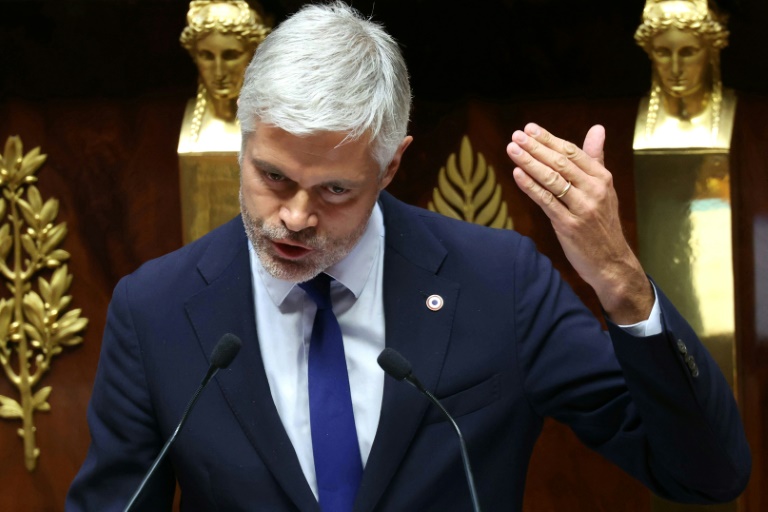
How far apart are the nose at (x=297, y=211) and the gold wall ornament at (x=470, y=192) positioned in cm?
78

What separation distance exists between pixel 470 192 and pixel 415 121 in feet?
0.52

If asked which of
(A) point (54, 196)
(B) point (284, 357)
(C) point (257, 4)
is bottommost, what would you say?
(A) point (54, 196)

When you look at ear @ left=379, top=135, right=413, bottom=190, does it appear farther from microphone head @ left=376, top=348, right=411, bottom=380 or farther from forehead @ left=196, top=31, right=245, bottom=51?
forehead @ left=196, top=31, right=245, bottom=51

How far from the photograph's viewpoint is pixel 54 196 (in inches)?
101

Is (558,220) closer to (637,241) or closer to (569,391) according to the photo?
(569,391)

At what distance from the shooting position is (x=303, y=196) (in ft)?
5.77

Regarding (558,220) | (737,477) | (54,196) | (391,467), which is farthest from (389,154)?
Result: (54,196)

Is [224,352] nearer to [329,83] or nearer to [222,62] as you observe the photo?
[329,83]

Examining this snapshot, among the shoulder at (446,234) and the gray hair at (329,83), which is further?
the shoulder at (446,234)

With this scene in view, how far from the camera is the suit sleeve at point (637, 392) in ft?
5.57

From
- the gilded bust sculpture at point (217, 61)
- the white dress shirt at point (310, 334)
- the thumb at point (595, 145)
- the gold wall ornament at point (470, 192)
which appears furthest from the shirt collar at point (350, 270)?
the gold wall ornament at point (470, 192)

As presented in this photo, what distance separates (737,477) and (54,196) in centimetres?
136

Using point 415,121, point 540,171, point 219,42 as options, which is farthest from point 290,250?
point 415,121

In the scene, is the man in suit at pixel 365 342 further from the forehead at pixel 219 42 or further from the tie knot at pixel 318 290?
the forehead at pixel 219 42
